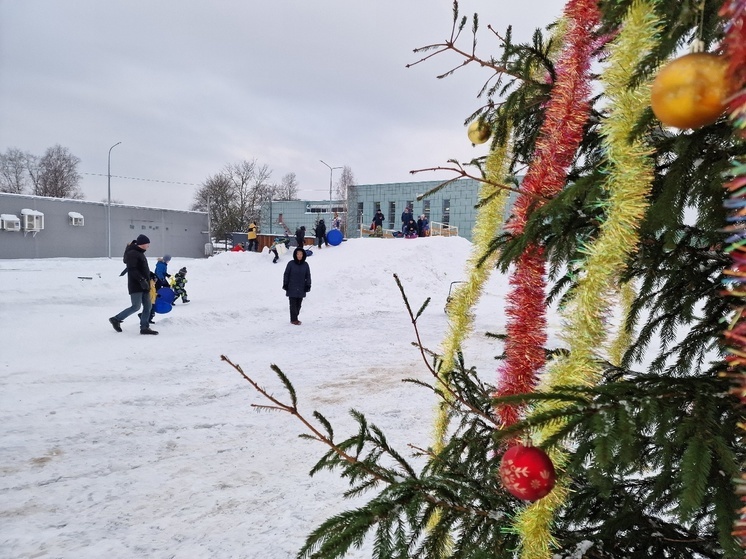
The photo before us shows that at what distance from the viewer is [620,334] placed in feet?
7.14

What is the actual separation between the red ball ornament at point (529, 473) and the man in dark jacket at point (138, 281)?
893cm

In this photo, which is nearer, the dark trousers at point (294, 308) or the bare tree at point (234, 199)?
the dark trousers at point (294, 308)

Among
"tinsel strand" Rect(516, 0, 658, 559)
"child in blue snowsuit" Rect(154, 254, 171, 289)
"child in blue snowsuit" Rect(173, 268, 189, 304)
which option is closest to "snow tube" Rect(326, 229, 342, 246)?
"child in blue snowsuit" Rect(173, 268, 189, 304)

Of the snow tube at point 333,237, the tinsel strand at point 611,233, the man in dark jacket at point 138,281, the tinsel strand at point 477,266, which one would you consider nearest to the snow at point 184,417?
the tinsel strand at point 477,266

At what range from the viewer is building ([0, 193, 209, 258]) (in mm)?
25663

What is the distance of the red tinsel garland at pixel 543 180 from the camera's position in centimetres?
143

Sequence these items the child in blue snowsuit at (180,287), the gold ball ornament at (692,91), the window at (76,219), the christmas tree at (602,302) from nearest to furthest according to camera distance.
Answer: the gold ball ornament at (692,91), the christmas tree at (602,302), the child in blue snowsuit at (180,287), the window at (76,219)

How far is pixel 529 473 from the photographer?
100 cm

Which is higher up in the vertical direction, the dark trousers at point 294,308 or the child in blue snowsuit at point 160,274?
the child in blue snowsuit at point 160,274

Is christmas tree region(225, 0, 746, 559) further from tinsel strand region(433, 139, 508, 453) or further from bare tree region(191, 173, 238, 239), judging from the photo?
bare tree region(191, 173, 238, 239)

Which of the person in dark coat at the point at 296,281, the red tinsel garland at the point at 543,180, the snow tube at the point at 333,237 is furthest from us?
the snow tube at the point at 333,237

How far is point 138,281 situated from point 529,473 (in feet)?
29.7

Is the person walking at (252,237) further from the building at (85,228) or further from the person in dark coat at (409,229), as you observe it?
the building at (85,228)

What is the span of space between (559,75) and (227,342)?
8196 millimetres
